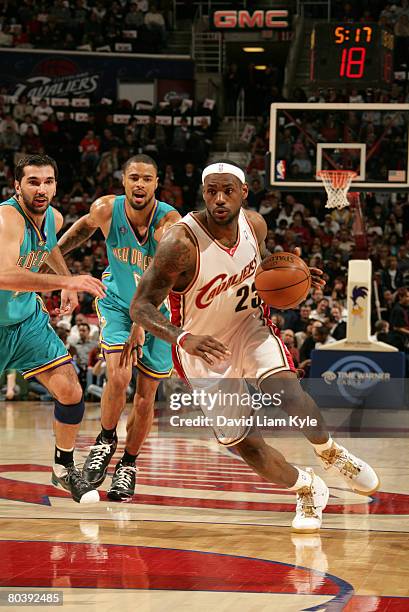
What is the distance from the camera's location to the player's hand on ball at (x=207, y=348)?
4109 mm

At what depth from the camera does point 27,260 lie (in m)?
5.70

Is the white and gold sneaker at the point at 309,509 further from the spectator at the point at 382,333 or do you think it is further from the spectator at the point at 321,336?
the spectator at the point at 382,333

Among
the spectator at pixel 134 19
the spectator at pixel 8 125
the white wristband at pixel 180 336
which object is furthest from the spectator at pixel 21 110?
the white wristband at pixel 180 336

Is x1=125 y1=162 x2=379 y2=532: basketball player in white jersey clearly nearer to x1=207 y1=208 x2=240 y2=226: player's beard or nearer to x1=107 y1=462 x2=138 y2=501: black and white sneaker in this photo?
x1=207 y1=208 x2=240 y2=226: player's beard

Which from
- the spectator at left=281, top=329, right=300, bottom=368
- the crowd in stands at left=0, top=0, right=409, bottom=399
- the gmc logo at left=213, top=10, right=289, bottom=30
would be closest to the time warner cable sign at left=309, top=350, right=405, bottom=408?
A: the spectator at left=281, top=329, right=300, bottom=368

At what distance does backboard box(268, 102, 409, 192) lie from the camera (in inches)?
468

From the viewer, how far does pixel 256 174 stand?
1789cm

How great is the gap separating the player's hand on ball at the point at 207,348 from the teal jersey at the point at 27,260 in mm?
1737

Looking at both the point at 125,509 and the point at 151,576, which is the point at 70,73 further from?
the point at 151,576

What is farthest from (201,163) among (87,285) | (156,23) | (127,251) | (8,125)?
(87,285)

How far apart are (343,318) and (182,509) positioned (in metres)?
7.45

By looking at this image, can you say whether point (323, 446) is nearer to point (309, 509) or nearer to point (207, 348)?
point (309, 509)

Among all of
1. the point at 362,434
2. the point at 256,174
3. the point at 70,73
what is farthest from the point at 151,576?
the point at 70,73

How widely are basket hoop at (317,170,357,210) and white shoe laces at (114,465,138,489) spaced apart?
644 cm
